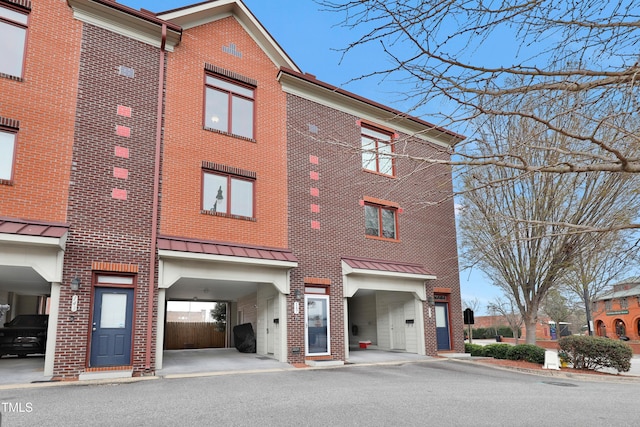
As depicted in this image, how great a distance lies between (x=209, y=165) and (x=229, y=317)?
10.8 metres

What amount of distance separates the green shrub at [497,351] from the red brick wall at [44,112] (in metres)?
15.6

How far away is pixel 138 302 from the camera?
39.6ft

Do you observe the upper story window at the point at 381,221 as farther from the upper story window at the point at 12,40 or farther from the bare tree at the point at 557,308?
the bare tree at the point at 557,308

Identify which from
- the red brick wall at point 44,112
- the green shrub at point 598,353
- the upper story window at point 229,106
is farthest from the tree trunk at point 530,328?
the red brick wall at point 44,112

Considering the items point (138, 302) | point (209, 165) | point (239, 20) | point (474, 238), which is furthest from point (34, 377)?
point (474, 238)

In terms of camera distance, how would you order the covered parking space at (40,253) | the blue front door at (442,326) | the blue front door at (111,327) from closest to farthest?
the covered parking space at (40,253), the blue front door at (111,327), the blue front door at (442,326)

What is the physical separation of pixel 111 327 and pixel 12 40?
7894mm

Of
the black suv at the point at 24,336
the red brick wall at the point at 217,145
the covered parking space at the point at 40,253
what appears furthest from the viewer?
the black suv at the point at 24,336

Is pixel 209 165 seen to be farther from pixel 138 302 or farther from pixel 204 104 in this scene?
pixel 138 302

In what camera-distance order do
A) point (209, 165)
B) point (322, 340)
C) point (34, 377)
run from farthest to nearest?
point (322, 340), point (209, 165), point (34, 377)

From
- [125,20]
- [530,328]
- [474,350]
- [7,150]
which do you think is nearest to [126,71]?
[125,20]

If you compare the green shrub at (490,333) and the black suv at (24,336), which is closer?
the black suv at (24,336)

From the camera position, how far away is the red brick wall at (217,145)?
13.4 metres

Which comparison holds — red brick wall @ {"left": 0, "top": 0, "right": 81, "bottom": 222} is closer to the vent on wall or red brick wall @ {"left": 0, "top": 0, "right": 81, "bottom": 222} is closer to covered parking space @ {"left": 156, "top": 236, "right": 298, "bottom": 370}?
the vent on wall
